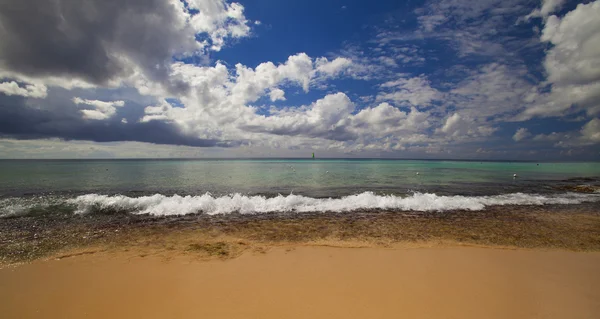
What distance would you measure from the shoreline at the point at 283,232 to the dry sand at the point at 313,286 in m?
1.01

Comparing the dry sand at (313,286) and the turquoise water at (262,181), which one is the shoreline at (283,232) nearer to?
the dry sand at (313,286)

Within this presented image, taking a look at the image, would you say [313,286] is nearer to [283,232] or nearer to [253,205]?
[283,232]

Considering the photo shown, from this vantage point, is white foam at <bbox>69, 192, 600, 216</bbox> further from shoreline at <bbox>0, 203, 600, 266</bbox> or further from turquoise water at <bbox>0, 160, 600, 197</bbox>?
turquoise water at <bbox>0, 160, 600, 197</bbox>

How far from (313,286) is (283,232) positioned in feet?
15.1

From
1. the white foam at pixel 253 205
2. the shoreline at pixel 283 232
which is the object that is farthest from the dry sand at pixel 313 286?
the white foam at pixel 253 205

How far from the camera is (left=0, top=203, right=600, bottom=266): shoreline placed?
8.43 metres

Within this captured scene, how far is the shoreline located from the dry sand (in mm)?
1013

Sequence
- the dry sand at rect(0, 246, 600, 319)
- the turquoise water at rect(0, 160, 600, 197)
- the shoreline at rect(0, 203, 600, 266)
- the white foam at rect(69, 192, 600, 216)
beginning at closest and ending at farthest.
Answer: the dry sand at rect(0, 246, 600, 319)
the shoreline at rect(0, 203, 600, 266)
the white foam at rect(69, 192, 600, 216)
the turquoise water at rect(0, 160, 600, 197)

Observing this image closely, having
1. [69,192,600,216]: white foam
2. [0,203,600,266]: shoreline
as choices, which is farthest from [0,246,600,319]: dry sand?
[69,192,600,216]: white foam

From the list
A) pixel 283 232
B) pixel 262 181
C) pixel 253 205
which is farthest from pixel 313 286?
pixel 262 181

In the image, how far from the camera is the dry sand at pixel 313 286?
479 cm

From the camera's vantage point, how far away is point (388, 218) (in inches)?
492

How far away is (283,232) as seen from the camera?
Result: 10.1 metres

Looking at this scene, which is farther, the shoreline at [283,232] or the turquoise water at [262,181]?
the turquoise water at [262,181]
